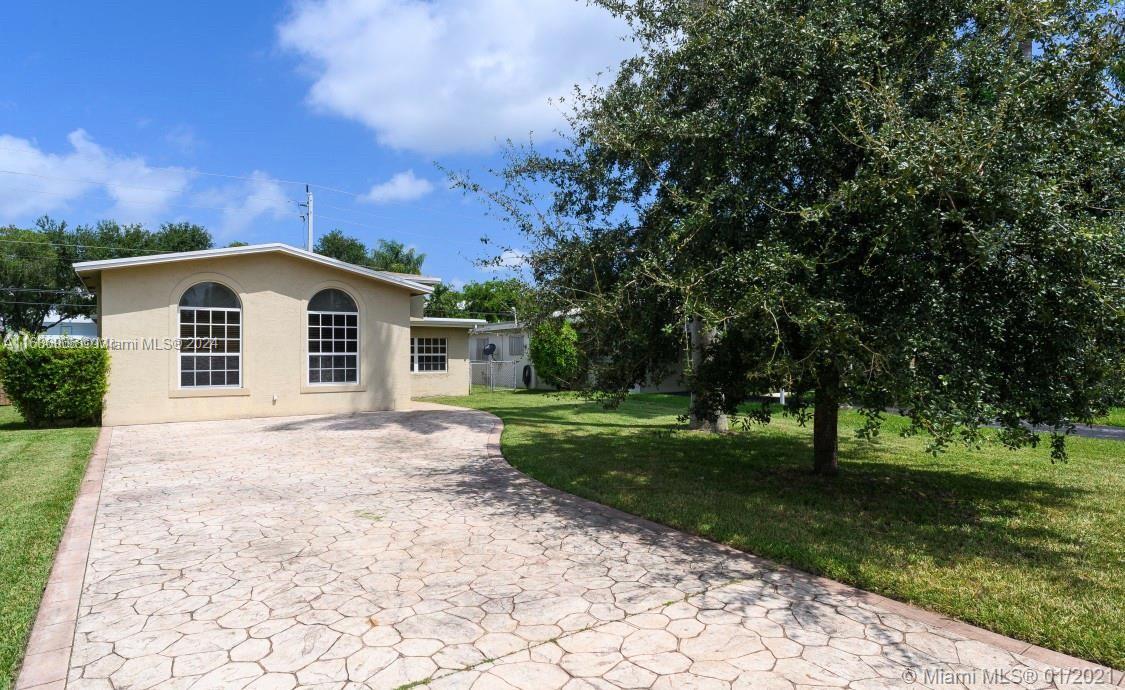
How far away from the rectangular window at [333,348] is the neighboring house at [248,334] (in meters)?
0.03

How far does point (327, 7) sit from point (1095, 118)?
12801 millimetres

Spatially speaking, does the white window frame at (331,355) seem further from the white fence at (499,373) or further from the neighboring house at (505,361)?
the white fence at (499,373)

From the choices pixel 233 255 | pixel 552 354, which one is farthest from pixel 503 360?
pixel 233 255

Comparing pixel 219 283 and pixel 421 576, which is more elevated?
pixel 219 283

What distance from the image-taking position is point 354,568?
15.5 feet

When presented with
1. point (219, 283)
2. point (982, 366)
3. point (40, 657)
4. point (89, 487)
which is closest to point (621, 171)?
point (982, 366)

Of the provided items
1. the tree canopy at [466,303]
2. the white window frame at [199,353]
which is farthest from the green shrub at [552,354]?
the tree canopy at [466,303]

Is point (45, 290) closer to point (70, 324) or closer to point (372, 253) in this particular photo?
point (70, 324)

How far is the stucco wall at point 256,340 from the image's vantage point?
13211mm

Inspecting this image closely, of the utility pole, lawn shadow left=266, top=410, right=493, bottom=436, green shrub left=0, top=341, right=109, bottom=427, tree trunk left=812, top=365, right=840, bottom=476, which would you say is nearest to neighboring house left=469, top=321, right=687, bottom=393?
the utility pole

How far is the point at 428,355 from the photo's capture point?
21641 mm

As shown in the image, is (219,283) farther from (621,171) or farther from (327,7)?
(621,171)

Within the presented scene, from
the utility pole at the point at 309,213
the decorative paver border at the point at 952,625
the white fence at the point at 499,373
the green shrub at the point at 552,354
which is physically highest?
the utility pole at the point at 309,213

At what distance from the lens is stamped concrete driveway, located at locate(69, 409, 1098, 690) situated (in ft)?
10.5
